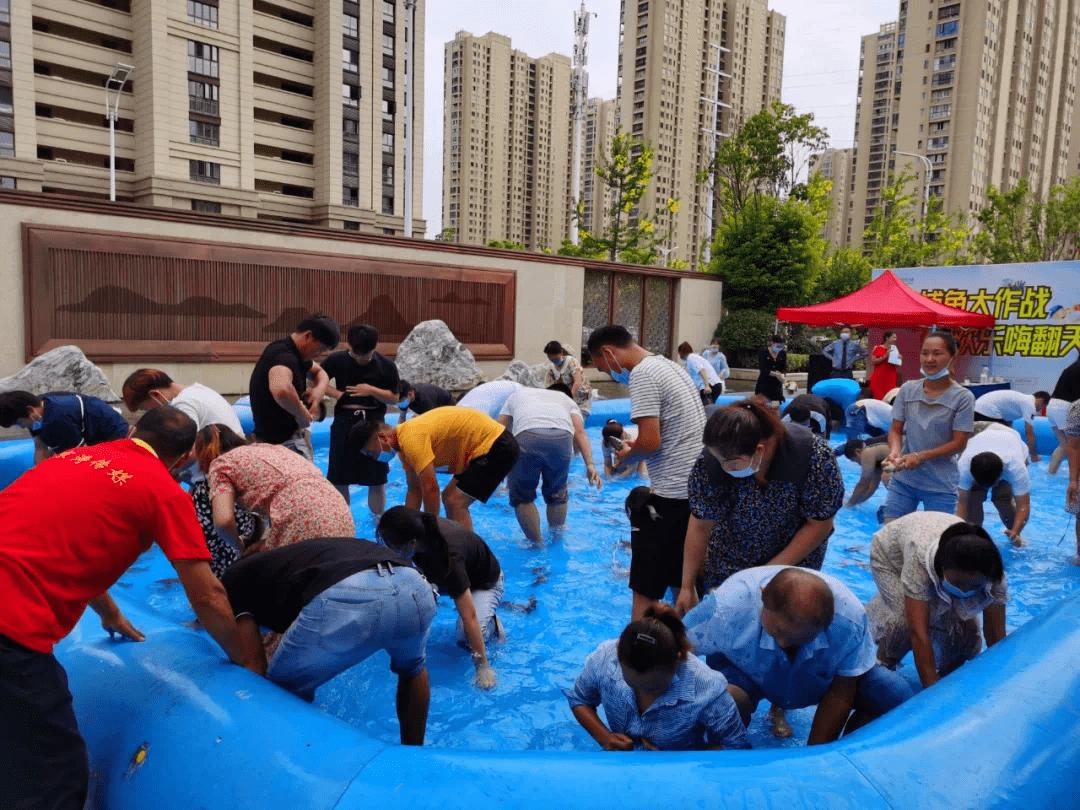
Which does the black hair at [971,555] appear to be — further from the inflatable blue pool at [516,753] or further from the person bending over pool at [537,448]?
the person bending over pool at [537,448]

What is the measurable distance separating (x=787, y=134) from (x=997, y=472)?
79.3ft

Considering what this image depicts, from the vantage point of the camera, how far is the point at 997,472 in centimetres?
531

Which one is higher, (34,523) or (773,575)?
(34,523)

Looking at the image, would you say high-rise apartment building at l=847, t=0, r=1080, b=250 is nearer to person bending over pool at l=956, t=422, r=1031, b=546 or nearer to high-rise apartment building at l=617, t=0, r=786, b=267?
high-rise apartment building at l=617, t=0, r=786, b=267

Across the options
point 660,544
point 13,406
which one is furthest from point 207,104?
point 660,544

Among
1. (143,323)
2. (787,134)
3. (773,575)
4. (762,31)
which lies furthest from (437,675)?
(762,31)

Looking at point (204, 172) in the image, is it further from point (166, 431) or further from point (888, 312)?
point (166, 431)

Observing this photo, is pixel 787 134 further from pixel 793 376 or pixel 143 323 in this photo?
pixel 143 323

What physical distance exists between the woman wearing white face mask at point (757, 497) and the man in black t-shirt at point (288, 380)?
277 cm

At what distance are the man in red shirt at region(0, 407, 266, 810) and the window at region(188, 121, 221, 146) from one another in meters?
34.9

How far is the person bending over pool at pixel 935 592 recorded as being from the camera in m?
2.86

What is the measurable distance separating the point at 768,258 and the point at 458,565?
21.4 m

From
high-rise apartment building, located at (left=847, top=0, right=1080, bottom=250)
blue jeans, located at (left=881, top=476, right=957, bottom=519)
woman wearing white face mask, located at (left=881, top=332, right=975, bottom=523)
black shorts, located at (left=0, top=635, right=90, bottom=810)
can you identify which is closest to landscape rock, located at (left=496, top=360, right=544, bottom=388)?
blue jeans, located at (left=881, top=476, right=957, bottom=519)

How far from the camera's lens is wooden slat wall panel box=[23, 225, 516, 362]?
1194cm
